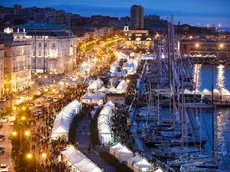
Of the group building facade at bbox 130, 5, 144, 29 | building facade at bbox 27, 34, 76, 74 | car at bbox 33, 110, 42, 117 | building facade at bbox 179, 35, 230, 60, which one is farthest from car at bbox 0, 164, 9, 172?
building facade at bbox 130, 5, 144, 29

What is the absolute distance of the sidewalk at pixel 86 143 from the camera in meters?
11.0

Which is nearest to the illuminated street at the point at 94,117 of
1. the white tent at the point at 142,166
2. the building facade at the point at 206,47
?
the white tent at the point at 142,166

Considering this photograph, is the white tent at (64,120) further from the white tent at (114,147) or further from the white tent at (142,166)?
the white tent at (142,166)

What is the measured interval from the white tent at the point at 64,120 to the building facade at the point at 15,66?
3873 millimetres

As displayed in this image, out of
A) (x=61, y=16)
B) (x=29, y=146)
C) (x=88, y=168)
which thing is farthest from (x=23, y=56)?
(x=61, y=16)

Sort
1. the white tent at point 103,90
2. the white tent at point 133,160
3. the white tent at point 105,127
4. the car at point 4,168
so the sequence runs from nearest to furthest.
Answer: the car at point 4,168, the white tent at point 133,160, the white tent at point 105,127, the white tent at point 103,90

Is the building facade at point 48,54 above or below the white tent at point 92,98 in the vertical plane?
above

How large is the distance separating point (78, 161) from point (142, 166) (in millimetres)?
1133

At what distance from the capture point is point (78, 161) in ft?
34.6

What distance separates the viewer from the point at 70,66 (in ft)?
97.1

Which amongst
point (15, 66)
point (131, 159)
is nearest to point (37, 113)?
point (131, 159)

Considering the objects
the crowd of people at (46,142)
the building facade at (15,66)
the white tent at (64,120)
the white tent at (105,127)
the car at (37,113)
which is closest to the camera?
the crowd of people at (46,142)

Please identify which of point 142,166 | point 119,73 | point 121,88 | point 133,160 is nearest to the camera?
point 142,166

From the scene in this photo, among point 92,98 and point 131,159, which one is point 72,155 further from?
point 92,98
